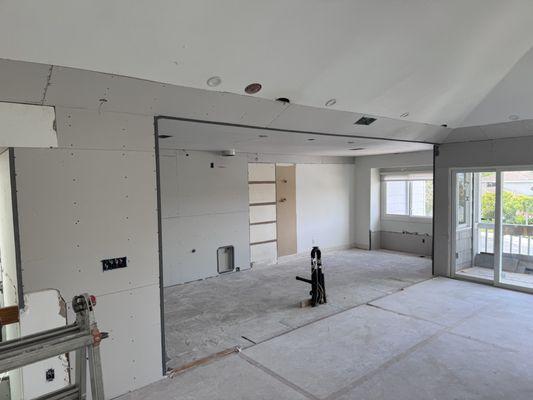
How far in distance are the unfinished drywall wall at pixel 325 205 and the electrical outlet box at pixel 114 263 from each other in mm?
5476

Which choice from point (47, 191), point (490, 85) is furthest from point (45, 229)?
point (490, 85)

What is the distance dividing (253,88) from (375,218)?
6802mm

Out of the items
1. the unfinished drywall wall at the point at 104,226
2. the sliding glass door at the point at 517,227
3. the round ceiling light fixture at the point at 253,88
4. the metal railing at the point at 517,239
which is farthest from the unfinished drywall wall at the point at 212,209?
the sliding glass door at the point at 517,227

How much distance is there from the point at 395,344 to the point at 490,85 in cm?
319

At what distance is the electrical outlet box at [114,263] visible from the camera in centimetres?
292

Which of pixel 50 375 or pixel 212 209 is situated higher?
pixel 212 209

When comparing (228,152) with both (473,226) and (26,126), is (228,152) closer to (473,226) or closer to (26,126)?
(26,126)

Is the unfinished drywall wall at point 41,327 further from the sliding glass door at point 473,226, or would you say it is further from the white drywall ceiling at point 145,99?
the sliding glass door at point 473,226

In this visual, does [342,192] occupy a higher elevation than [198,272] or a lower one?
higher

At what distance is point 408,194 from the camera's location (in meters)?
8.63

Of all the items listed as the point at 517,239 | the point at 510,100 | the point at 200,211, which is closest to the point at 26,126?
the point at 200,211

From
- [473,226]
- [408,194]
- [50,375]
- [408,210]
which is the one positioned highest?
[408,194]

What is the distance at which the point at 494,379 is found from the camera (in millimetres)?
3090

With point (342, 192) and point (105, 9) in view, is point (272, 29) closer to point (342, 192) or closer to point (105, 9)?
point (105, 9)
